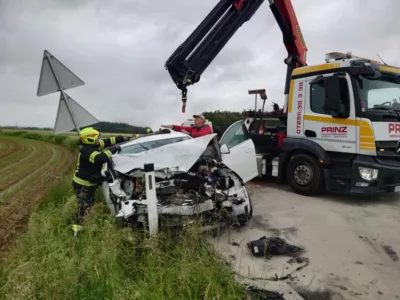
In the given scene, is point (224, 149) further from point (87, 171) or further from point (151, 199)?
point (87, 171)

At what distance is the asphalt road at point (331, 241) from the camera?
12.7 ft

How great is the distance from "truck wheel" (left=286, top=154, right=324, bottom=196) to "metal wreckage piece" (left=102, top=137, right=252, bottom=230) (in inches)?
72.1

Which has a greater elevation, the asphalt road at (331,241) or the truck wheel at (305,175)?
the truck wheel at (305,175)

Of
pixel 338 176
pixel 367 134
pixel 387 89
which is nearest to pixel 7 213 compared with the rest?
pixel 338 176

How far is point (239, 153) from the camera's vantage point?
616 cm

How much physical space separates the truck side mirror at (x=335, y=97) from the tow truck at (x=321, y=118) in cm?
2

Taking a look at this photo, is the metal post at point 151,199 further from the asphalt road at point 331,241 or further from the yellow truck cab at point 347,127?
the yellow truck cab at point 347,127

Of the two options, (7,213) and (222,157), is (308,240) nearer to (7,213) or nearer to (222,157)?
(222,157)

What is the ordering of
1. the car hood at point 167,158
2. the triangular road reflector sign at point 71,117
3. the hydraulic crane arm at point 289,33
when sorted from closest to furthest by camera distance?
1. the car hood at point 167,158
2. the triangular road reflector sign at point 71,117
3. the hydraulic crane arm at point 289,33

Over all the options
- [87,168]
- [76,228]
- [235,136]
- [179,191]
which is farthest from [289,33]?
[76,228]

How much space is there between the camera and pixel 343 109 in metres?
6.34

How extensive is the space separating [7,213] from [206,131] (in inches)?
168

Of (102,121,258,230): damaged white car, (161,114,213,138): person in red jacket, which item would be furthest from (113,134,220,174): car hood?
(161,114,213,138): person in red jacket

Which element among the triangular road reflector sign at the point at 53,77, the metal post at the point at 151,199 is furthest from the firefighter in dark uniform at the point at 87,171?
the metal post at the point at 151,199
